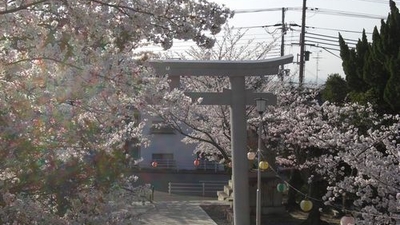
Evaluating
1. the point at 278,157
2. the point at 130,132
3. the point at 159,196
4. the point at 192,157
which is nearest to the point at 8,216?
the point at 130,132

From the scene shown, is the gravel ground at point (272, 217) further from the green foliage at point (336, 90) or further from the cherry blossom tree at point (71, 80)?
the cherry blossom tree at point (71, 80)

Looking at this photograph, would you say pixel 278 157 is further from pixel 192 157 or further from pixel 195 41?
pixel 192 157

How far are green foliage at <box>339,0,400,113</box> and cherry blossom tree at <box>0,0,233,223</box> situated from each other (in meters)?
9.41

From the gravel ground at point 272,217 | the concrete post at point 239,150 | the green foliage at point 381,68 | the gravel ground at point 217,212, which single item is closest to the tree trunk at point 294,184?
the gravel ground at point 272,217

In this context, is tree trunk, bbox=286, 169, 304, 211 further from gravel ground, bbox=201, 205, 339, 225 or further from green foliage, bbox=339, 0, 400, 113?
green foliage, bbox=339, 0, 400, 113

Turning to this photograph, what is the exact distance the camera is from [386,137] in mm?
10609

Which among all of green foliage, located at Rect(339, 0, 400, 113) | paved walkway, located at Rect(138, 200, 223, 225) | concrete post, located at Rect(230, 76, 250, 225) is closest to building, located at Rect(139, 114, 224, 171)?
paved walkway, located at Rect(138, 200, 223, 225)

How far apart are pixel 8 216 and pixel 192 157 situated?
26148mm

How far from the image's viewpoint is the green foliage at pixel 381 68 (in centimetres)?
1350

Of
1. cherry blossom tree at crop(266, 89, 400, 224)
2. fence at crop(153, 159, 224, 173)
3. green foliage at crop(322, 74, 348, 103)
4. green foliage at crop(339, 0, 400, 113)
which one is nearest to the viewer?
cherry blossom tree at crop(266, 89, 400, 224)

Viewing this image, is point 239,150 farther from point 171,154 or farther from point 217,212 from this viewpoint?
point 171,154

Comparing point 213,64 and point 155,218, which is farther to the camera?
point 155,218

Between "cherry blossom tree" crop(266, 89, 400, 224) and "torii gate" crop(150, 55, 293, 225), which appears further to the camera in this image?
"torii gate" crop(150, 55, 293, 225)

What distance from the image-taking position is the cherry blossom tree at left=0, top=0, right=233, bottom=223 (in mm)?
4016
